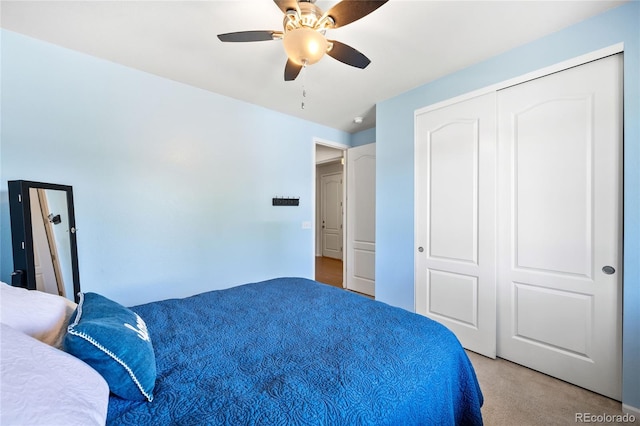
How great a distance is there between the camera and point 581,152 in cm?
184

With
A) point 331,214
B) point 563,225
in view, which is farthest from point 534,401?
point 331,214

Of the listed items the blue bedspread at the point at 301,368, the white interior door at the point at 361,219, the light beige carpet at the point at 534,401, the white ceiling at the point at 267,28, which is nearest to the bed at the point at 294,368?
the blue bedspread at the point at 301,368

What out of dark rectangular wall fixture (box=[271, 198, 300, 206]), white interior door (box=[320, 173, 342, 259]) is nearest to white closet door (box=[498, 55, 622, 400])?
dark rectangular wall fixture (box=[271, 198, 300, 206])

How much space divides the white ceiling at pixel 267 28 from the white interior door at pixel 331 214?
172 inches

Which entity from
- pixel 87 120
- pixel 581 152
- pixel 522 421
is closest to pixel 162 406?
pixel 522 421

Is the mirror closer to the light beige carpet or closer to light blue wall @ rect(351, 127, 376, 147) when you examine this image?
the light beige carpet

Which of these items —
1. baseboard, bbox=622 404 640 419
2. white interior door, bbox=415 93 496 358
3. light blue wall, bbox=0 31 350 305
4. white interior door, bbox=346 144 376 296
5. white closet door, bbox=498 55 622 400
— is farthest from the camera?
white interior door, bbox=346 144 376 296

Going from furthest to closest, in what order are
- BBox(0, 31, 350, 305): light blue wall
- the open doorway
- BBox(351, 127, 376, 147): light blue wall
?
the open doorway, BBox(351, 127, 376, 147): light blue wall, BBox(0, 31, 350, 305): light blue wall

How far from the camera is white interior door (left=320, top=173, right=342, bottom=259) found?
22.7ft

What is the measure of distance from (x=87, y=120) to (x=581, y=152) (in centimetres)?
380

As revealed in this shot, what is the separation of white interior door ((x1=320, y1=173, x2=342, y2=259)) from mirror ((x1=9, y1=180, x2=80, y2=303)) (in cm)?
544

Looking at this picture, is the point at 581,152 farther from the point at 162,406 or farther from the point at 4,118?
the point at 4,118

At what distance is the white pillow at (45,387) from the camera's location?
0.49m

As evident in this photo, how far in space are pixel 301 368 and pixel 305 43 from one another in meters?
1.56
